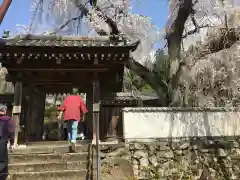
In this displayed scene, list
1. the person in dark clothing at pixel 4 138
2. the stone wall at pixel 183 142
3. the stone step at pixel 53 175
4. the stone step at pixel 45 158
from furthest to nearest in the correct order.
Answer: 1. the stone wall at pixel 183 142
2. the stone step at pixel 45 158
3. the stone step at pixel 53 175
4. the person in dark clothing at pixel 4 138

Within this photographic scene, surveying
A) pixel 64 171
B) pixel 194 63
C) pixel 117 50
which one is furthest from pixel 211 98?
pixel 64 171

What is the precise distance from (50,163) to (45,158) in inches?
15.1

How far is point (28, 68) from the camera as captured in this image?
30.2ft

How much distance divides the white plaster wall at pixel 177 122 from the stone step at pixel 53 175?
2304 millimetres

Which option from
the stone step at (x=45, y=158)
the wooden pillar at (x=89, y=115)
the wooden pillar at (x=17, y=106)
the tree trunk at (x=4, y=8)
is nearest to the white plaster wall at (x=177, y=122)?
the stone step at (x=45, y=158)

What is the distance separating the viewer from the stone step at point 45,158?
24.4ft

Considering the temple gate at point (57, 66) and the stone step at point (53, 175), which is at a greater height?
the temple gate at point (57, 66)

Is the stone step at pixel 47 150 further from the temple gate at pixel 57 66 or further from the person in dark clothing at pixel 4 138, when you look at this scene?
the person in dark clothing at pixel 4 138

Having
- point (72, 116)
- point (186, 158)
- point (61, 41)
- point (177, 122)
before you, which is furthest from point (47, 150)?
point (186, 158)

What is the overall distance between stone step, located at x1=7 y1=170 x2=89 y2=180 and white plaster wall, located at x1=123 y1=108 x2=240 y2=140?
230 centimetres

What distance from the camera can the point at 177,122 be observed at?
915 cm

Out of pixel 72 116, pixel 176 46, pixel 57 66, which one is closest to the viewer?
pixel 72 116

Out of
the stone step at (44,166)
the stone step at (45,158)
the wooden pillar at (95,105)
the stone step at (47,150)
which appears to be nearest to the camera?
the stone step at (44,166)

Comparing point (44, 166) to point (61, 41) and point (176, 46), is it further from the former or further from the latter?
point (176, 46)
